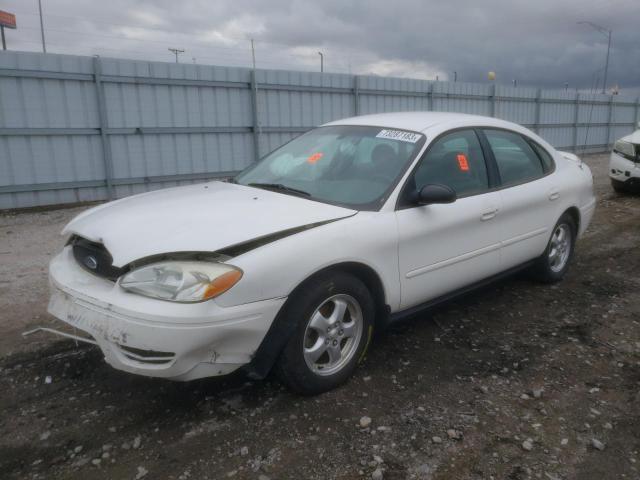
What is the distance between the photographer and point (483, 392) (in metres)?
3.19

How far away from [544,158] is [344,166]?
7.48 ft

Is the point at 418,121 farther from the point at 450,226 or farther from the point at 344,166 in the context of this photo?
the point at 450,226

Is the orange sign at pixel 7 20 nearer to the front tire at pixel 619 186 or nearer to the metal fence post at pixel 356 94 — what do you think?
the metal fence post at pixel 356 94

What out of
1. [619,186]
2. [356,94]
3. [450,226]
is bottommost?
[619,186]

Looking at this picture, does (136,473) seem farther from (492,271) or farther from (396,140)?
(492,271)

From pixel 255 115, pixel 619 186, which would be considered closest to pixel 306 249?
pixel 255 115

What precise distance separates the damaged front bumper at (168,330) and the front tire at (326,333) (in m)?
0.19

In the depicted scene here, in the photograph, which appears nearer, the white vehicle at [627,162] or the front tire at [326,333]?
the front tire at [326,333]

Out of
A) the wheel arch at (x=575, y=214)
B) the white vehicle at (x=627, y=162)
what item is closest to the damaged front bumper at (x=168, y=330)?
the wheel arch at (x=575, y=214)

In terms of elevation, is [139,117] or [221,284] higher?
[139,117]

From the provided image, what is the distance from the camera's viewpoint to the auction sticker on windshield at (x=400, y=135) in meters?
3.75

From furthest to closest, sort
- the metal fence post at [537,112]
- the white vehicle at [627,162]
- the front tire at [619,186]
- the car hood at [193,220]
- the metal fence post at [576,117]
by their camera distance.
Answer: the metal fence post at [576,117] → the metal fence post at [537,112] → the front tire at [619,186] → the white vehicle at [627,162] → the car hood at [193,220]

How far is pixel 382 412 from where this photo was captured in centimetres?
297

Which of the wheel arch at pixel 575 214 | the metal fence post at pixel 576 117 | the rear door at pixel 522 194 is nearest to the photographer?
the rear door at pixel 522 194
